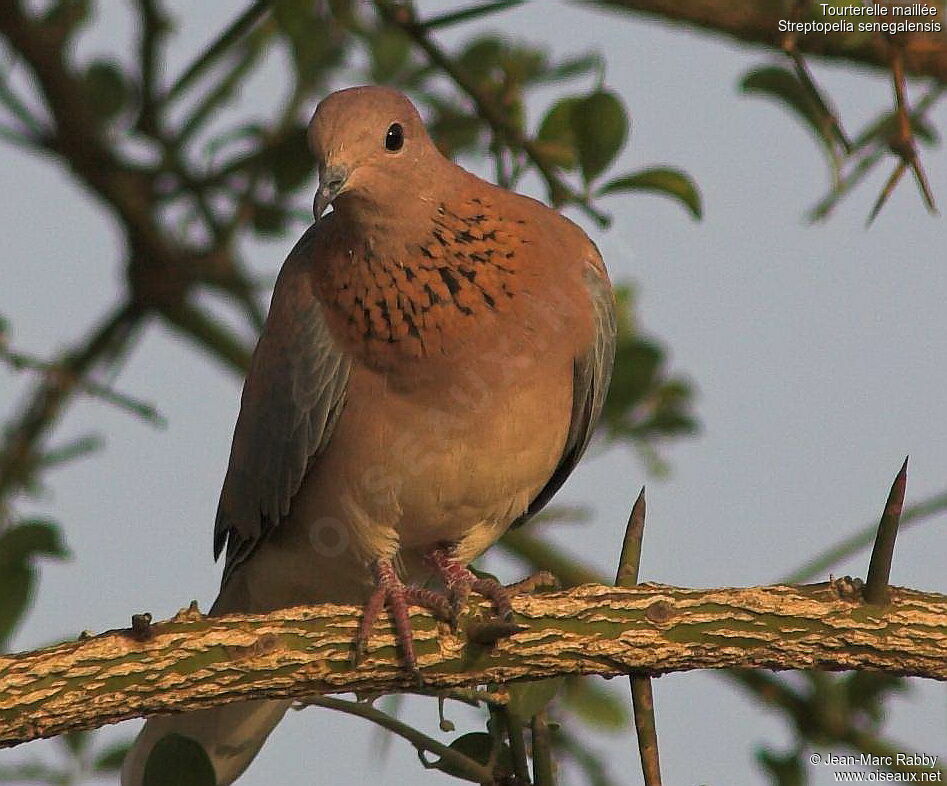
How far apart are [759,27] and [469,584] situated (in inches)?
48.3

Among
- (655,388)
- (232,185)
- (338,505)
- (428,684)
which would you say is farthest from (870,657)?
(232,185)

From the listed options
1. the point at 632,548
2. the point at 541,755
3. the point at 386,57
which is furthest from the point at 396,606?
the point at 386,57

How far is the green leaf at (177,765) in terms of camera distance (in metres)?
2.32

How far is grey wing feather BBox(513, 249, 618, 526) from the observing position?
3.06 m

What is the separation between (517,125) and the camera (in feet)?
9.93

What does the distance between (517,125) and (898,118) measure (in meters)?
0.80

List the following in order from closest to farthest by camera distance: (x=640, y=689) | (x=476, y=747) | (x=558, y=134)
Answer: (x=640, y=689) → (x=476, y=747) → (x=558, y=134)

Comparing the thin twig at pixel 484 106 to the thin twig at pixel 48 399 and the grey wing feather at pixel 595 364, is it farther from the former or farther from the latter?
the thin twig at pixel 48 399

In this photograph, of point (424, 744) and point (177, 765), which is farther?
point (177, 765)

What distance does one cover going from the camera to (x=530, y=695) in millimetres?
2229

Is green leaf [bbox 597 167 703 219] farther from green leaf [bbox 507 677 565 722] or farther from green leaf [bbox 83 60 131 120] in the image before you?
green leaf [bbox 83 60 131 120]

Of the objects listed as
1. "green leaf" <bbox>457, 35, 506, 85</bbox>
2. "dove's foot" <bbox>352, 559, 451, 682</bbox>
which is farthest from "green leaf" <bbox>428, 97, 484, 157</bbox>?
"dove's foot" <bbox>352, 559, 451, 682</bbox>

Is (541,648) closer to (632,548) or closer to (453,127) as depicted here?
(632,548)

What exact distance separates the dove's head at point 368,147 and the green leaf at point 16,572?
793 mm
